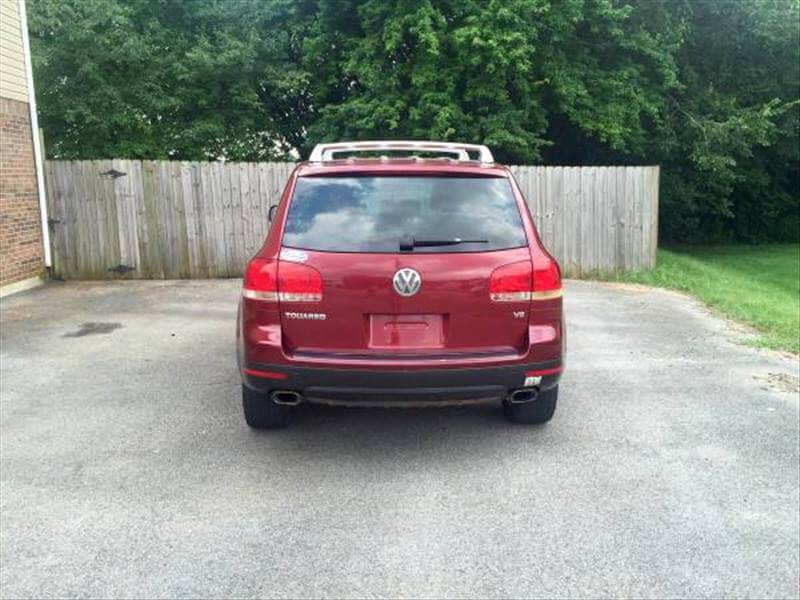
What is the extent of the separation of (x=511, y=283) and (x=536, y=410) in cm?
118

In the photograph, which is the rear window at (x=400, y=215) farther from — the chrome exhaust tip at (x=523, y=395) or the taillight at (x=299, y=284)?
the chrome exhaust tip at (x=523, y=395)

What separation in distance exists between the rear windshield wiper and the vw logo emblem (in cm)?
16

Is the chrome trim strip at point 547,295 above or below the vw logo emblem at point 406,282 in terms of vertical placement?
below

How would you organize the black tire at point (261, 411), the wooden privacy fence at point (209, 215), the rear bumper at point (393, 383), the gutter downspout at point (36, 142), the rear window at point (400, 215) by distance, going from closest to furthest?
the rear bumper at point (393, 383)
the rear window at point (400, 215)
the black tire at point (261, 411)
the gutter downspout at point (36, 142)
the wooden privacy fence at point (209, 215)

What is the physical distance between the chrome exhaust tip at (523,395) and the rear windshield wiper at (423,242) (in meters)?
0.89

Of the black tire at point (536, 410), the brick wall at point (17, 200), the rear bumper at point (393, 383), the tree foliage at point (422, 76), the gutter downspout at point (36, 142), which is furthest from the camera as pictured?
the tree foliage at point (422, 76)

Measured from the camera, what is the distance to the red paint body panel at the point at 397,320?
158 inches

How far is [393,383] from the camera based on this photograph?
4016 millimetres

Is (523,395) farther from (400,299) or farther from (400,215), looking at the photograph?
(400,215)

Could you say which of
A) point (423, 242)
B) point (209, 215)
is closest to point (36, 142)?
point (209, 215)

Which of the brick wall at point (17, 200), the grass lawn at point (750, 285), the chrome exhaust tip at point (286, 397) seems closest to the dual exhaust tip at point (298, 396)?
the chrome exhaust tip at point (286, 397)

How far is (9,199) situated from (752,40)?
1726 centimetres

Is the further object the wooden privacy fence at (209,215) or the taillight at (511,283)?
the wooden privacy fence at (209,215)

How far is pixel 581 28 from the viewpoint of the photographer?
16359 mm
